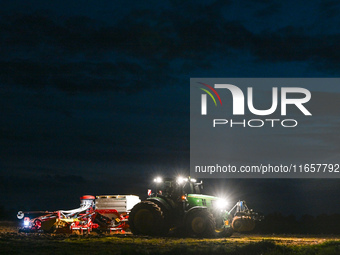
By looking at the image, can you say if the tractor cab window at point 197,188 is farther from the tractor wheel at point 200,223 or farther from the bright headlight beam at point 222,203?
the tractor wheel at point 200,223

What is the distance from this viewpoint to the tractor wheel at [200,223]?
974 inches

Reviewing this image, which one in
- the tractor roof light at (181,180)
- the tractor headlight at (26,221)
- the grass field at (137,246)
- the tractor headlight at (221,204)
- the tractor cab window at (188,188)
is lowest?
the grass field at (137,246)

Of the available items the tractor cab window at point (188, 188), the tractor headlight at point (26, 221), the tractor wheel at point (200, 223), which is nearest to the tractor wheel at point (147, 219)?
the tractor wheel at point (200, 223)

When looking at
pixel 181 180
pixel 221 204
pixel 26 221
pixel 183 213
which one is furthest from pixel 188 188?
pixel 26 221

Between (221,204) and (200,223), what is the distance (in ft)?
6.93

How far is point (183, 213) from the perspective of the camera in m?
26.0

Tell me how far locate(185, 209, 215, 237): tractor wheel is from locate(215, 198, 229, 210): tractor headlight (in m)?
1.60

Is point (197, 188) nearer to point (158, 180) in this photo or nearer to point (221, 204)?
point (221, 204)

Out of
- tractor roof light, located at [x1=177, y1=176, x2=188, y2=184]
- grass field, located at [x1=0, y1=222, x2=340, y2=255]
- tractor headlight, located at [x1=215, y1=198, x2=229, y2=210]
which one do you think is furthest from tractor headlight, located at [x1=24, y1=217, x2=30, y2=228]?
tractor headlight, located at [x1=215, y1=198, x2=229, y2=210]

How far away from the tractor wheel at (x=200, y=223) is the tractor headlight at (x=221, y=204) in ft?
5.25

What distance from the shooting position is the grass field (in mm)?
18734

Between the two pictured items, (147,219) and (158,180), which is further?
(158,180)

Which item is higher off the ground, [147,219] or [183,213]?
[183,213]

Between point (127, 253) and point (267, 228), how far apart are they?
20.3m
